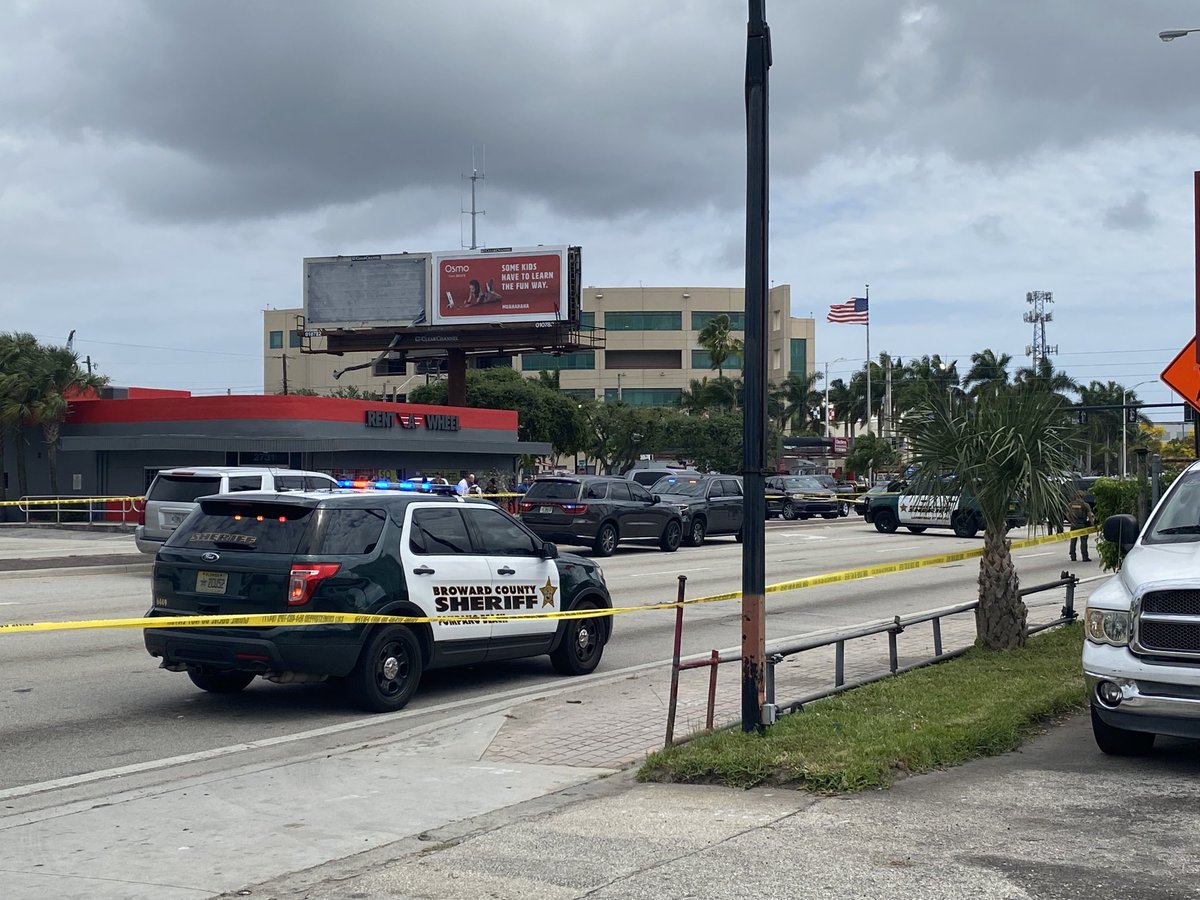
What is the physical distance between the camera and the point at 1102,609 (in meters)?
8.21

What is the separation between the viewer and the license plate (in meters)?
10.3

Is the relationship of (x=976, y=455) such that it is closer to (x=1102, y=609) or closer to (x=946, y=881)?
(x=1102, y=609)

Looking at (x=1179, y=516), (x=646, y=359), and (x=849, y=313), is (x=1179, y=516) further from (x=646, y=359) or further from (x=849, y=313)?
(x=646, y=359)

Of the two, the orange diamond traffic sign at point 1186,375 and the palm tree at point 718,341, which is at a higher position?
the palm tree at point 718,341

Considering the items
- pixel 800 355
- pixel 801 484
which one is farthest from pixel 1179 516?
pixel 800 355

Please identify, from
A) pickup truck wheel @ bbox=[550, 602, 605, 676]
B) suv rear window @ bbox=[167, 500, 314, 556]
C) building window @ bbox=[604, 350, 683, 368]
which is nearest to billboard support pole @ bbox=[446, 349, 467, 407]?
pickup truck wheel @ bbox=[550, 602, 605, 676]

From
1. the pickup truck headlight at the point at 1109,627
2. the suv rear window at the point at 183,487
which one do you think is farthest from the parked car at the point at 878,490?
the suv rear window at the point at 183,487

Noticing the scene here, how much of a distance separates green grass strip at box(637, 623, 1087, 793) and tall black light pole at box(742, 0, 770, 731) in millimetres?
440

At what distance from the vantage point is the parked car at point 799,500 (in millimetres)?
48375

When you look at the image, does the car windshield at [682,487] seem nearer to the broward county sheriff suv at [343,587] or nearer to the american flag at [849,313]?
the broward county sheriff suv at [343,587]

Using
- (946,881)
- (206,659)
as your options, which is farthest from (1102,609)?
(206,659)

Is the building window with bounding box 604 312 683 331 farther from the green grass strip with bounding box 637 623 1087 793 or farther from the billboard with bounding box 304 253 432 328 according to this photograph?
the green grass strip with bounding box 637 623 1087 793

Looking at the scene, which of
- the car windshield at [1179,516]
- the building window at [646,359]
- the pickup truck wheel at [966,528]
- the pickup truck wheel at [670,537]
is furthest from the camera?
the building window at [646,359]

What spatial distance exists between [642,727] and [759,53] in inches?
188
